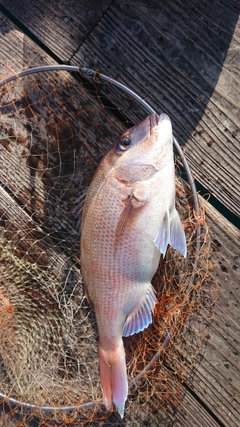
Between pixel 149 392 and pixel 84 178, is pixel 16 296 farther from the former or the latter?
pixel 149 392

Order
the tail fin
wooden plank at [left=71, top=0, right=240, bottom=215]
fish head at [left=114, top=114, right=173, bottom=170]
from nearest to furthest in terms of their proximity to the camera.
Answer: fish head at [left=114, top=114, right=173, bottom=170]
the tail fin
wooden plank at [left=71, top=0, right=240, bottom=215]

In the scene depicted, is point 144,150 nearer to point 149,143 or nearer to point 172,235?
point 149,143

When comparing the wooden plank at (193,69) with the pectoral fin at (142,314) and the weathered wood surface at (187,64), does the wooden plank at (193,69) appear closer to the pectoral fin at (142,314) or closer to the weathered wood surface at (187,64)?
the weathered wood surface at (187,64)

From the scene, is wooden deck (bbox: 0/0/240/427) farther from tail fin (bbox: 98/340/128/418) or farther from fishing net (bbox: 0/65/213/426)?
tail fin (bbox: 98/340/128/418)

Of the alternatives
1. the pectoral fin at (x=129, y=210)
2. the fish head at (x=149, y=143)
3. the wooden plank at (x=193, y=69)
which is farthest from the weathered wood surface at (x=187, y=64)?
the pectoral fin at (x=129, y=210)

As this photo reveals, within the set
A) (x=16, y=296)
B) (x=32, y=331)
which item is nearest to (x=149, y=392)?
(x=32, y=331)

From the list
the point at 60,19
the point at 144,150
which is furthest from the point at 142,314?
the point at 60,19

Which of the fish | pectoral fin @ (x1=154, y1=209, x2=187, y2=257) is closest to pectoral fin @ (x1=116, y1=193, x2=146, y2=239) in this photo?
the fish
